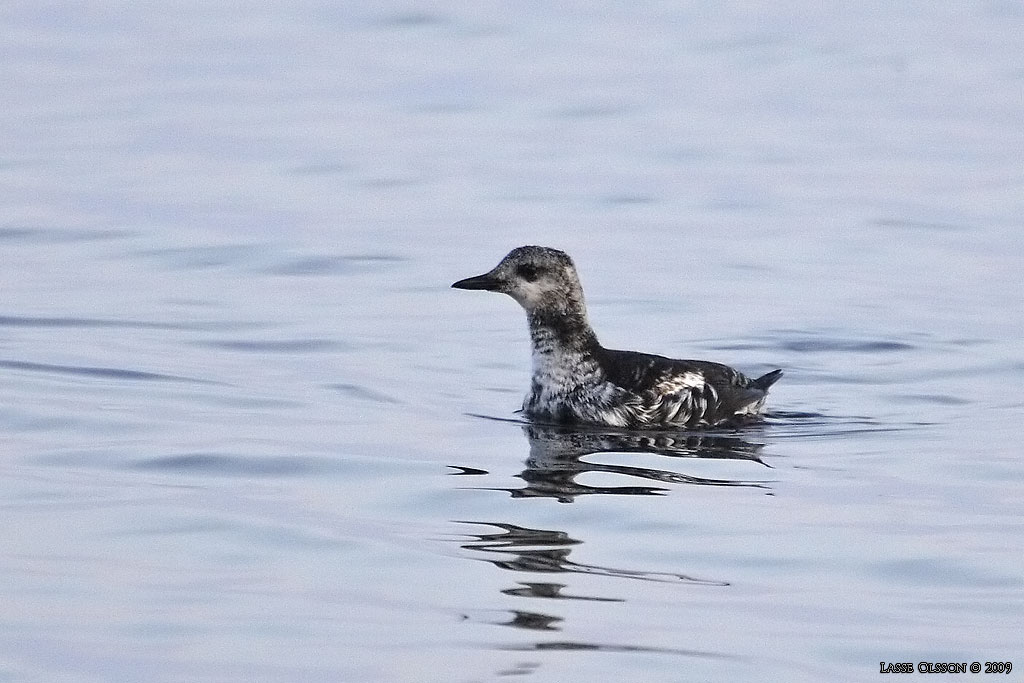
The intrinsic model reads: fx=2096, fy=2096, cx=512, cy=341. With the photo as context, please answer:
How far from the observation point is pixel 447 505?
10703 mm

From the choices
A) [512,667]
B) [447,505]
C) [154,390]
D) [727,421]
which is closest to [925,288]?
[727,421]

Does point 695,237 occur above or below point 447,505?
above

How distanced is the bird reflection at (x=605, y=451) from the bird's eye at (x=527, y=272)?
1.04 meters

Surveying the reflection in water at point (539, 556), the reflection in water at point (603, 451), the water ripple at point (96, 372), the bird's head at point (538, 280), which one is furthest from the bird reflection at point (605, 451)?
the water ripple at point (96, 372)

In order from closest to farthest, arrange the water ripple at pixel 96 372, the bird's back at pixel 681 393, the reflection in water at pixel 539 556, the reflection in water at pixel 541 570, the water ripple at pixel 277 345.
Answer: the reflection in water at pixel 541 570, the reflection in water at pixel 539 556, the bird's back at pixel 681 393, the water ripple at pixel 96 372, the water ripple at pixel 277 345

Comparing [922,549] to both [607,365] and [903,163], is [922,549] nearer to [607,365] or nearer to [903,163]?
[607,365]

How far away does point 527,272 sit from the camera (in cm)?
1383

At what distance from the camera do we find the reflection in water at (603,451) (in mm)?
11164

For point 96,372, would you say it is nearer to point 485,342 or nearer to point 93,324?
point 93,324

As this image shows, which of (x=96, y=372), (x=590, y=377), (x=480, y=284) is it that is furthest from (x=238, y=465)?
(x=96, y=372)

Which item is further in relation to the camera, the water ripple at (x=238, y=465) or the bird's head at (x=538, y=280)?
the bird's head at (x=538, y=280)

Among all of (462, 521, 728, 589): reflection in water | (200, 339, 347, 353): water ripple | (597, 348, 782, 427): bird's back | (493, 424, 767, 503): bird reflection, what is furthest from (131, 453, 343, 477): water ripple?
(200, 339, 347, 353): water ripple

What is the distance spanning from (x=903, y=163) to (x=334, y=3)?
14357 millimetres

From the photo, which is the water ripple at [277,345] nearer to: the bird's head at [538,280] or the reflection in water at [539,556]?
the bird's head at [538,280]
